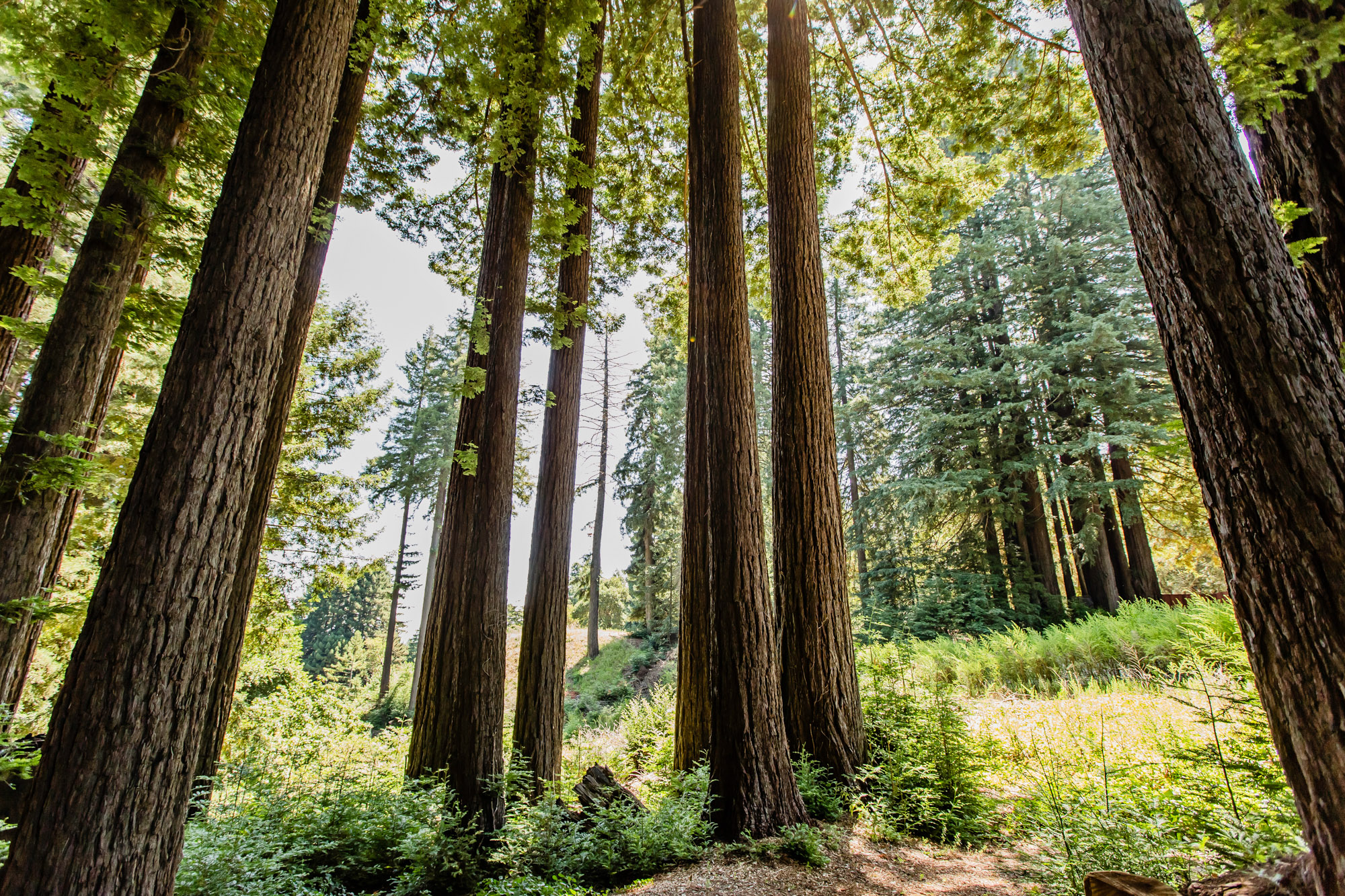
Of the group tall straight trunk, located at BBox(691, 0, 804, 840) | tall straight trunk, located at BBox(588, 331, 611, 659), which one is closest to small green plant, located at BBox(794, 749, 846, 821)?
tall straight trunk, located at BBox(691, 0, 804, 840)

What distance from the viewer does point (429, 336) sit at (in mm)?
20750

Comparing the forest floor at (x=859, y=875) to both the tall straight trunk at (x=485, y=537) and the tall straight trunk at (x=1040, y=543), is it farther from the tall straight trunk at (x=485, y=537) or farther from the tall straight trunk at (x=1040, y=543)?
the tall straight trunk at (x=1040, y=543)

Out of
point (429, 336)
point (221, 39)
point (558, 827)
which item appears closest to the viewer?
point (558, 827)

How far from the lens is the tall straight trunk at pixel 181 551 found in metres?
2.04

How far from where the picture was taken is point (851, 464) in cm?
1978

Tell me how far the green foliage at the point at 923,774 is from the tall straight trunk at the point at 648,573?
56.2 ft

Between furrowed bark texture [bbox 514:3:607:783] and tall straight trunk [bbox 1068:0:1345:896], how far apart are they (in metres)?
4.32

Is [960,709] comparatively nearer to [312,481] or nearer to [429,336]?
[312,481]

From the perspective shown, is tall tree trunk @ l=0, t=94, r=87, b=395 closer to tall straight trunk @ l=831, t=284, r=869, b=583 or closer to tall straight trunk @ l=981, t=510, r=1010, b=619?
tall straight trunk @ l=831, t=284, r=869, b=583

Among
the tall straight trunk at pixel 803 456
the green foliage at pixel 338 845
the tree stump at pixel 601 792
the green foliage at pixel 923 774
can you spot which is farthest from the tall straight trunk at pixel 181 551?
the green foliage at pixel 923 774

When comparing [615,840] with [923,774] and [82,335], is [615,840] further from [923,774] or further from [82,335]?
[82,335]

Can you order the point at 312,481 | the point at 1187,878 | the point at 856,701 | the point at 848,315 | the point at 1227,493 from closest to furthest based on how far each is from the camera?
the point at 1227,493
the point at 1187,878
the point at 856,701
the point at 312,481
the point at 848,315

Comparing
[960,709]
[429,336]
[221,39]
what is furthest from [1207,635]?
[429,336]

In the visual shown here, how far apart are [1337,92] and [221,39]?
7.26 metres
